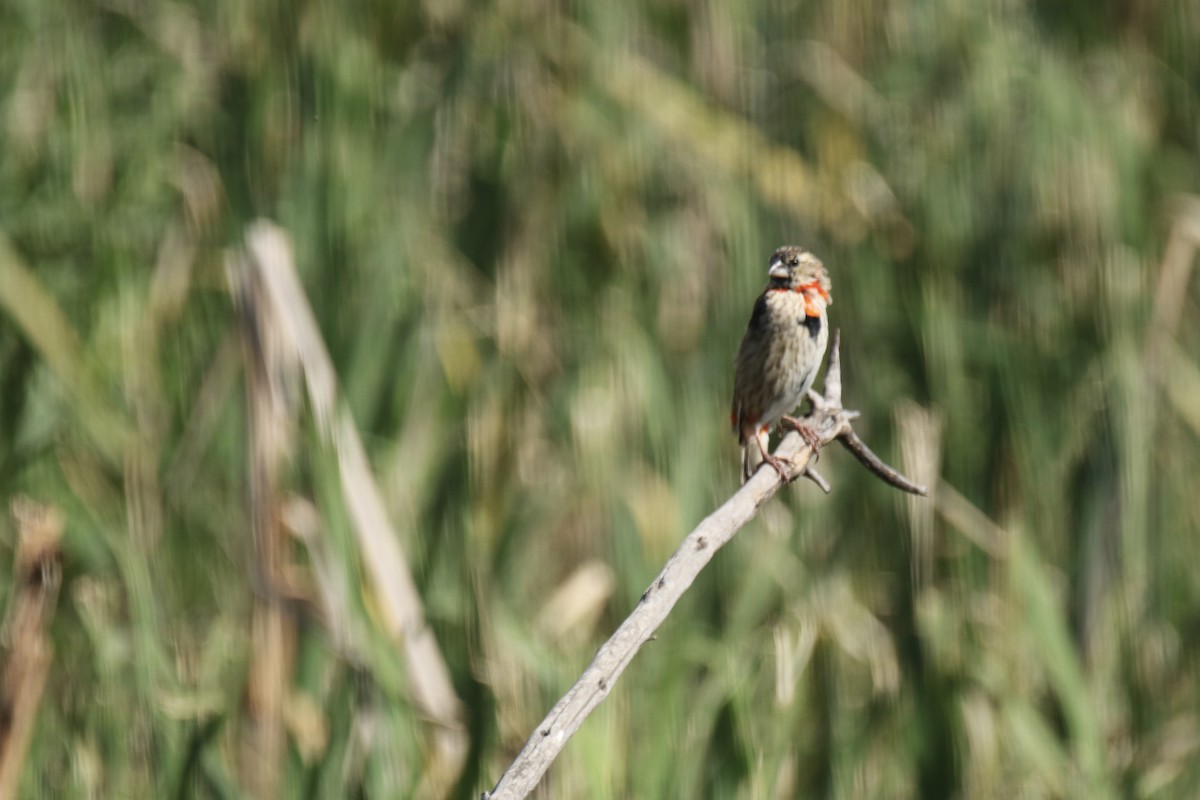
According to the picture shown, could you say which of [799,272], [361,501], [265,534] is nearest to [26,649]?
[265,534]

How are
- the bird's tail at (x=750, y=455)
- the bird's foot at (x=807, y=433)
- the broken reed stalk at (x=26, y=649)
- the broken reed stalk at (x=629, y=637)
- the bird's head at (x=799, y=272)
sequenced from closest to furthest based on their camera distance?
the broken reed stalk at (x=629, y=637)
the bird's foot at (x=807, y=433)
the broken reed stalk at (x=26, y=649)
the bird's head at (x=799, y=272)
the bird's tail at (x=750, y=455)

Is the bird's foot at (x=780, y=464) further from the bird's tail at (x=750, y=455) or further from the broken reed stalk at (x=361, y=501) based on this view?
the broken reed stalk at (x=361, y=501)

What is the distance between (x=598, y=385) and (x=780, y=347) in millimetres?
803

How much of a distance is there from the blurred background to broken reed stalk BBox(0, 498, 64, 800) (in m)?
0.01

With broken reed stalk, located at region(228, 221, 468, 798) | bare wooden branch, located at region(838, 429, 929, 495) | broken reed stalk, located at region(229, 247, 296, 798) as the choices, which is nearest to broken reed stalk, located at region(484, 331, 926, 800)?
bare wooden branch, located at region(838, 429, 929, 495)

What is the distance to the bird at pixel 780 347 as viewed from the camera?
10.2ft

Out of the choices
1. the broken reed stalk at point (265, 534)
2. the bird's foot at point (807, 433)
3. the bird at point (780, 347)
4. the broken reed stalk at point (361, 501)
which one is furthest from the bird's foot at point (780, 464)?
the broken reed stalk at point (265, 534)

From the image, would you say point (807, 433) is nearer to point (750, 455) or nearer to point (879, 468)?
point (879, 468)

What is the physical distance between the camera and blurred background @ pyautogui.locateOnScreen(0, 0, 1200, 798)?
3219 millimetres

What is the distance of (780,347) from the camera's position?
326cm

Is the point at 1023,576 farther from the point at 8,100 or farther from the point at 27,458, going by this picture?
the point at 8,100

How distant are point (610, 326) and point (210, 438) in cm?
99

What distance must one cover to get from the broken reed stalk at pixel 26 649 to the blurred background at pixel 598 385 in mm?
12

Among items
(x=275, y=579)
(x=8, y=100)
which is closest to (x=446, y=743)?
(x=275, y=579)
